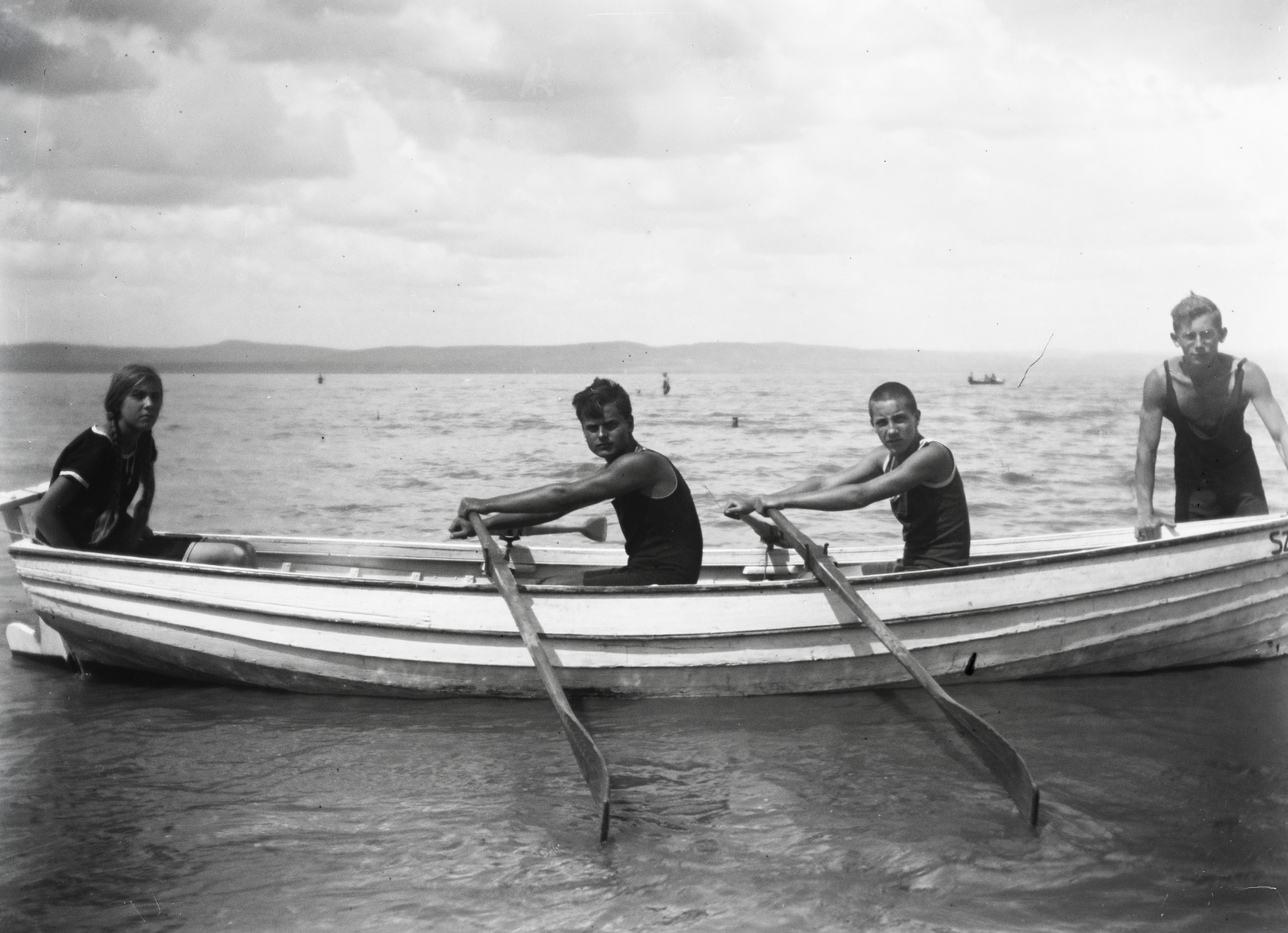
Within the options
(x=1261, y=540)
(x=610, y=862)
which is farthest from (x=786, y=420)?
(x=610, y=862)

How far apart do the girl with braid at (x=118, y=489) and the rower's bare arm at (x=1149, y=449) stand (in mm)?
5590

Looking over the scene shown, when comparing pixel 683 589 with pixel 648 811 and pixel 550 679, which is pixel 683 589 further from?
pixel 648 811

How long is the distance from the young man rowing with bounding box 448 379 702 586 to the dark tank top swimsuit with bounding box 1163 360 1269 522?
304cm

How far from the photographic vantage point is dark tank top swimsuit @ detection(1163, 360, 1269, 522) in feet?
21.1

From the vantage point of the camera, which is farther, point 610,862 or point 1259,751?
point 1259,751

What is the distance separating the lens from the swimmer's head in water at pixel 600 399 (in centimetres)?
561

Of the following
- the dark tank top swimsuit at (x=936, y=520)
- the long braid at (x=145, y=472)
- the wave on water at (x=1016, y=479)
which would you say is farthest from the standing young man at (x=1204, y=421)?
the wave on water at (x=1016, y=479)

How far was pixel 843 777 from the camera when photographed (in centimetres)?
497

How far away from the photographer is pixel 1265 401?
6191mm

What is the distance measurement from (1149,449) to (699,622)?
3.02 metres

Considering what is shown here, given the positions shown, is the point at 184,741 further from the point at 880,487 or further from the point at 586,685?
the point at 880,487

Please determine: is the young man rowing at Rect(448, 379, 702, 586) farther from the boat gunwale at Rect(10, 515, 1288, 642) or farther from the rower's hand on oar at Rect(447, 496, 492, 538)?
the boat gunwale at Rect(10, 515, 1288, 642)

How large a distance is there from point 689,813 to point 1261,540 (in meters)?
3.96

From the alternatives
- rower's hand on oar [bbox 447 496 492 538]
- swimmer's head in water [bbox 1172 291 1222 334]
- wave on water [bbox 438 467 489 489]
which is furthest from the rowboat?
wave on water [bbox 438 467 489 489]
